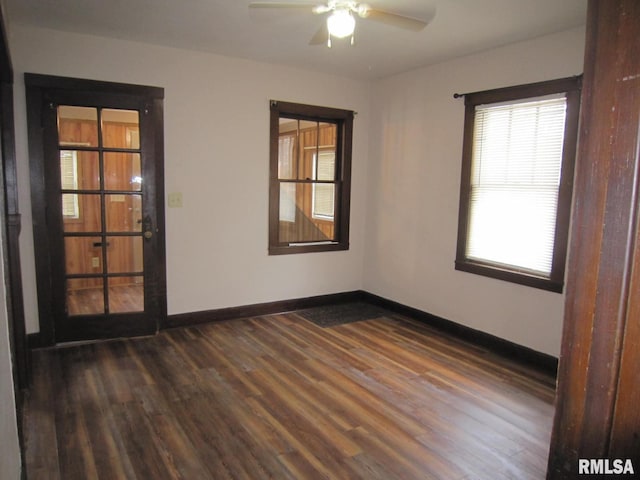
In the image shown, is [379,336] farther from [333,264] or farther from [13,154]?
[13,154]

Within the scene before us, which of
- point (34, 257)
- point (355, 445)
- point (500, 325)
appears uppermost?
point (34, 257)

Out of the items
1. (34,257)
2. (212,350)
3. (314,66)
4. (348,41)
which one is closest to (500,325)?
(212,350)

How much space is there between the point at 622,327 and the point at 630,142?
0.24 meters

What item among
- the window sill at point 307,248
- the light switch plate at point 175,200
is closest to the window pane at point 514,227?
the window sill at point 307,248

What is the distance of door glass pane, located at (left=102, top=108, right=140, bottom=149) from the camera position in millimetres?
3715

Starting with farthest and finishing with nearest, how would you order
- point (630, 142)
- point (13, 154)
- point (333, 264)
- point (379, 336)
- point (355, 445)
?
point (333, 264) < point (379, 336) < point (13, 154) < point (355, 445) < point (630, 142)

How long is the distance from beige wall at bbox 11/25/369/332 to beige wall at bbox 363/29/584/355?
0.75 metres

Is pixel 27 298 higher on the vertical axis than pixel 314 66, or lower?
lower

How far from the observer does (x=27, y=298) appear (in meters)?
3.57

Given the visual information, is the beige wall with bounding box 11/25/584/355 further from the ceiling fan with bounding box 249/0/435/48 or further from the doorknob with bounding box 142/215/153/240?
the ceiling fan with bounding box 249/0/435/48

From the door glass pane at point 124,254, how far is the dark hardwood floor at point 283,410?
2.17ft

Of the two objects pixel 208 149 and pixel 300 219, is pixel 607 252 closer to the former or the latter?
pixel 208 149

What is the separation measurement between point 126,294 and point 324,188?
243cm

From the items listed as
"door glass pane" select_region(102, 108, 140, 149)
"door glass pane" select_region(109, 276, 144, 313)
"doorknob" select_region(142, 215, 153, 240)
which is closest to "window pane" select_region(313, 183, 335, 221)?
"doorknob" select_region(142, 215, 153, 240)
